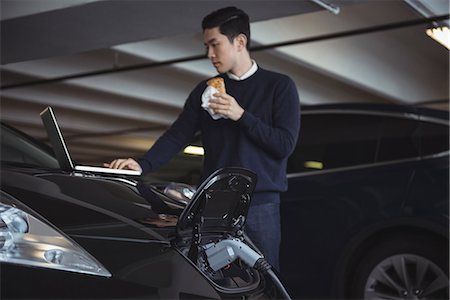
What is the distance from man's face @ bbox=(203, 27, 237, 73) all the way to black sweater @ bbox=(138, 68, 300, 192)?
10 centimetres

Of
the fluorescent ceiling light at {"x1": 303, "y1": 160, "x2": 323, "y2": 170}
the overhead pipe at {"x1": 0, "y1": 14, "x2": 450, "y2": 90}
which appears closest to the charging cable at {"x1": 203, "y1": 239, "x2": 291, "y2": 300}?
the fluorescent ceiling light at {"x1": 303, "y1": 160, "x2": 323, "y2": 170}

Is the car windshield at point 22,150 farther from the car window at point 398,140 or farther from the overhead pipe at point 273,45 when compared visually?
the overhead pipe at point 273,45

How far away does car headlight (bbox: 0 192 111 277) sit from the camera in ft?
6.27

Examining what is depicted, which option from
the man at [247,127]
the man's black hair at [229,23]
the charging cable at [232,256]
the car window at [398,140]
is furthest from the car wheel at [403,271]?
the charging cable at [232,256]

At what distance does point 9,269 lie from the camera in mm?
1848

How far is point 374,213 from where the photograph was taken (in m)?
4.30

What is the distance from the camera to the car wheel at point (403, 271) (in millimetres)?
4074

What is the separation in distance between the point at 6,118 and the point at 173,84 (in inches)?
127

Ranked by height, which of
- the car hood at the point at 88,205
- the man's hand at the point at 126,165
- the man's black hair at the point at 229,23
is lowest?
the car hood at the point at 88,205

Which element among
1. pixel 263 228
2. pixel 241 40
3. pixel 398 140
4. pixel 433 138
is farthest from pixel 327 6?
pixel 263 228

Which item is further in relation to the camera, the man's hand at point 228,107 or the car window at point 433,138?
the car window at point 433,138

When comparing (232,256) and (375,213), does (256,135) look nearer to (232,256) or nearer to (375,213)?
(232,256)

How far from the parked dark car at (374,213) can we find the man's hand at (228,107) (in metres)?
1.66

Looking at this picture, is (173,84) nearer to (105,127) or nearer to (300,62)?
(300,62)
